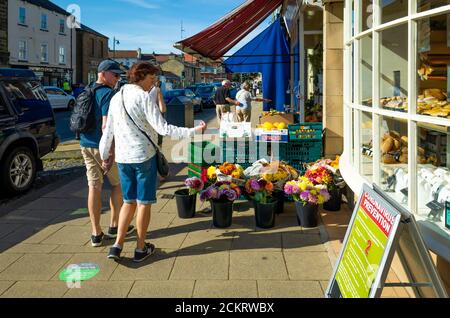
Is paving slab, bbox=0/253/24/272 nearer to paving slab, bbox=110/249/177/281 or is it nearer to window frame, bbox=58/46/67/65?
paving slab, bbox=110/249/177/281

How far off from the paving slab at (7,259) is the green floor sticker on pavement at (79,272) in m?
0.60

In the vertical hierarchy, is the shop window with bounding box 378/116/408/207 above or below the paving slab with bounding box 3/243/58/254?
above

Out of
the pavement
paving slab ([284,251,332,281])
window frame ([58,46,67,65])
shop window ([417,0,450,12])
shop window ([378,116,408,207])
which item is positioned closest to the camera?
shop window ([417,0,450,12])

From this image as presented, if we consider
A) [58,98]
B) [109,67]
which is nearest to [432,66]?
[109,67]

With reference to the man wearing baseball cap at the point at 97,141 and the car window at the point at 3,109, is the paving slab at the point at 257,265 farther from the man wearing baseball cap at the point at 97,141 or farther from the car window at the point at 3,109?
the car window at the point at 3,109

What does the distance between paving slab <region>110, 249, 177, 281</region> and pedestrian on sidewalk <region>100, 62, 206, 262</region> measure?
106 mm

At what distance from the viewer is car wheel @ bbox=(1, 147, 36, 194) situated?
686 cm

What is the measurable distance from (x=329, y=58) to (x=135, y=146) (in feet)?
12.3

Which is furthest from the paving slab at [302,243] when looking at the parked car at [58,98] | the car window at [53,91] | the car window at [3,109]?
the car window at [53,91]

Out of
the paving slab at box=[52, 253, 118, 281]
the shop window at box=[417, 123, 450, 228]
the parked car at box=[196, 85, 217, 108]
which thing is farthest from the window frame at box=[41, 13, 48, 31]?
the shop window at box=[417, 123, 450, 228]

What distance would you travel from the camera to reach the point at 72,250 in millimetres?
4543

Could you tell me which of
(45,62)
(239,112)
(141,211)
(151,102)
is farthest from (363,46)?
(45,62)

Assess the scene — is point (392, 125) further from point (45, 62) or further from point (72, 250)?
point (45, 62)

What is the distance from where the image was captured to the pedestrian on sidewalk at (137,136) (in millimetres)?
3922
